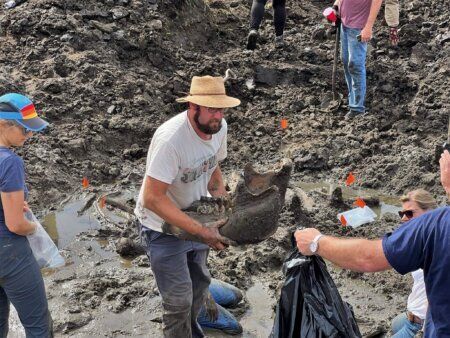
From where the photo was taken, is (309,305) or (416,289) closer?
(309,305)

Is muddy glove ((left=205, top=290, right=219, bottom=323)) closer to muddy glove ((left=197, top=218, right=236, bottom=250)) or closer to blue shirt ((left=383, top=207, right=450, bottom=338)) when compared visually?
muddy glove ((left=197, top=218, right=236, bottom=250))

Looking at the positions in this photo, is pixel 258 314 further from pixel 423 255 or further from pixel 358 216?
pixel 423 255

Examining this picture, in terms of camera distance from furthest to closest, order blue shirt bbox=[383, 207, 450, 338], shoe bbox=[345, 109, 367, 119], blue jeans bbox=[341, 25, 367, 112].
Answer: shoe bbox=[345, 109, 367, 119] < blue jeans bbox=[341, 25, 367, 112] < blue shirt bbox=[383, 207, 450, 338]

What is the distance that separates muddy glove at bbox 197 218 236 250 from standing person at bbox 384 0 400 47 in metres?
7.60

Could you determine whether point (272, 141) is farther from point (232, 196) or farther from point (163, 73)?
point (232, 196)

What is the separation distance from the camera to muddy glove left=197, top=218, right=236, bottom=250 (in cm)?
355

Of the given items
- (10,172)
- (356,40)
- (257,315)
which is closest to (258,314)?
(257,315)

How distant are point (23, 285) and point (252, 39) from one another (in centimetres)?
748

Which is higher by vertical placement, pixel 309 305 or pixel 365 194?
pixel 309 305

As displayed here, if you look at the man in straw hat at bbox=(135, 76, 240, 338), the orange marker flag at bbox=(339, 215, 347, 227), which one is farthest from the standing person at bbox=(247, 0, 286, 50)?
the man in straw hat at bbox=(135, 76, 240, 338)

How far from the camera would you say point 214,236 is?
3568mm

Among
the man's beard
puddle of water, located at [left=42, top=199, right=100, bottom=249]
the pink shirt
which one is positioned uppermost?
the pink shirt

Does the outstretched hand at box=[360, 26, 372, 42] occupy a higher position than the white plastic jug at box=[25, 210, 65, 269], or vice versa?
the outstretched hand at box=[360, 26, 372, 42]

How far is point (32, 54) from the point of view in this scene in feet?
30.2
